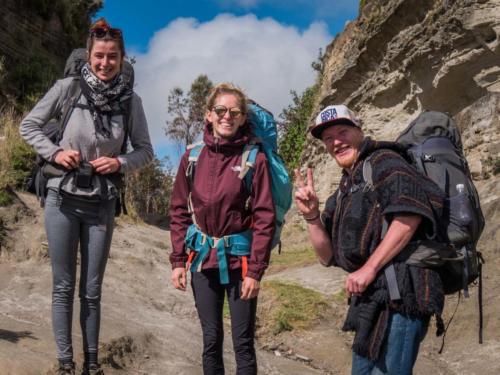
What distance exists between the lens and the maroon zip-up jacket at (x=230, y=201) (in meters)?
3.29

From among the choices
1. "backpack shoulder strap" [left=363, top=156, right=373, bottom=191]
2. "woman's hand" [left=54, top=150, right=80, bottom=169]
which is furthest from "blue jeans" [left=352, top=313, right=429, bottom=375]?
"woman's hand" [left=54, top=150, right=80, bottom=169]

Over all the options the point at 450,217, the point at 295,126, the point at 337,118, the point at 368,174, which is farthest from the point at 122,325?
the point at 295,126

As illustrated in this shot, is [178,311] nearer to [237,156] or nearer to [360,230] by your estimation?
[237,156]

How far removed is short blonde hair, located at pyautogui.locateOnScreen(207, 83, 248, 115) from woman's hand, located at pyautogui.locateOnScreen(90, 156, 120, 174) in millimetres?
693

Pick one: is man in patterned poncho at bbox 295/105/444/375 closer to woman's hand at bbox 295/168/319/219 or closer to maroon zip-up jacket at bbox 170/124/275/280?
woman's hand at bbox 295/168/319/219

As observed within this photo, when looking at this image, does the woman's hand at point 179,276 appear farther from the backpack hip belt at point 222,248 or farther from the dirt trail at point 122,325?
the dirt trail at point 122,325

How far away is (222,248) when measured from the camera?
3293mm

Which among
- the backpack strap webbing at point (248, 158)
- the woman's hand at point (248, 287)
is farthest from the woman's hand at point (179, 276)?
the backpack strap webbing at point (248, 158)

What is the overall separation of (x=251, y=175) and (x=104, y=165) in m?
0.94

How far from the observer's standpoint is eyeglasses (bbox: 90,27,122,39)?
147 inches

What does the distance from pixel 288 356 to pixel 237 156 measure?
136 inches

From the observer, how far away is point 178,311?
732 centimetres

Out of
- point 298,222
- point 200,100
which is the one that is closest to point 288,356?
point 298,222

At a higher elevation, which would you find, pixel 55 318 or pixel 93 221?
pixel 93 221
